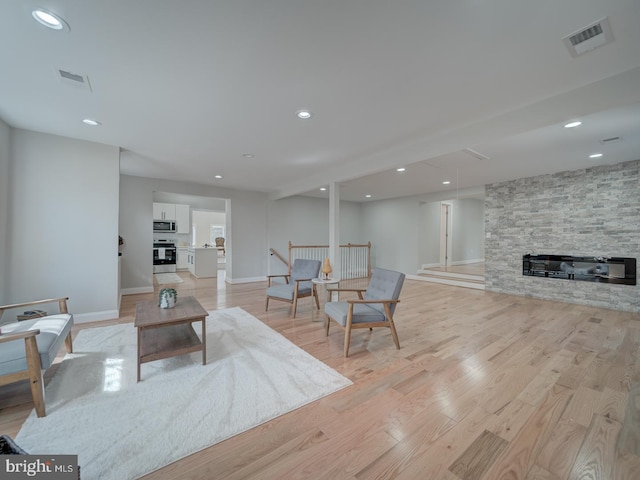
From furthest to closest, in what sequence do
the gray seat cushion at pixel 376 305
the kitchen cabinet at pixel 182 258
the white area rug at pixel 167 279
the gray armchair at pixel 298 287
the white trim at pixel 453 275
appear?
the kitchen cabinet at pixel 182 258, the white area rug at pixel 167 279, the white trim at pixel 453 275, the gray armchair at pixel 298 287, the gray seat cushion at pixel 376 305

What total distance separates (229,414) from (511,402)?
2.18 meters

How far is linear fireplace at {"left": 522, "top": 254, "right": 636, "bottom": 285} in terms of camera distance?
459 cm

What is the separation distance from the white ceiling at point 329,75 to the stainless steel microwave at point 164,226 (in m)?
5.36

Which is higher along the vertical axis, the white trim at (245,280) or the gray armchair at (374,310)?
the gray armchair at (374,310)

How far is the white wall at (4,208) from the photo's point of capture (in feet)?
10.3

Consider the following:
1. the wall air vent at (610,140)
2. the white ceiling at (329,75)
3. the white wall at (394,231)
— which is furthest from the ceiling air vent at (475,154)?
the white wall at (394,231)

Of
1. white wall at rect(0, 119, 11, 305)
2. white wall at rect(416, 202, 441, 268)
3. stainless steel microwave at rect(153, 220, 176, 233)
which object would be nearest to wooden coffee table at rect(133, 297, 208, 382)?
white wall at rect(0, 119, 11, 305)

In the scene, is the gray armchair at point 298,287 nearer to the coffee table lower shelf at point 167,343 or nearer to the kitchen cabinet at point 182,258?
the coffee table lower shelf at point 167,343

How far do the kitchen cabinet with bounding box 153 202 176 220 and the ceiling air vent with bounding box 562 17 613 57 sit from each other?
393 inches

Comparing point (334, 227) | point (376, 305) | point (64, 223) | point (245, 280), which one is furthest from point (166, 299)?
point (245, 280)

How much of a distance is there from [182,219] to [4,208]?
6.21 m

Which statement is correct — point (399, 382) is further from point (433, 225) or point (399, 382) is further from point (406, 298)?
point (433, 225)

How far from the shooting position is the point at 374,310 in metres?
3.06

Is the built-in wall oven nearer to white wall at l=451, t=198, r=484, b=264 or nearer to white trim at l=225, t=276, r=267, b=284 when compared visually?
white trim at l=225, t=276, r=267, b=284
